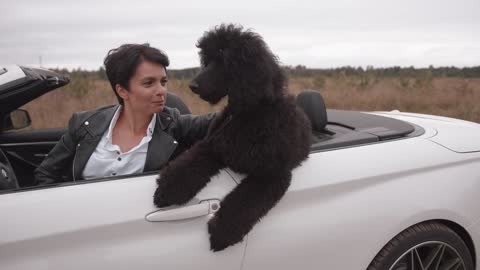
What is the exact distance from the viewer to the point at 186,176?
1.66 metres

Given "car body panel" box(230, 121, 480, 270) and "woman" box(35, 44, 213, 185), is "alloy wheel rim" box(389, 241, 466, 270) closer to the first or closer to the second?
"car body panel" box(230, 121, 480, 270)

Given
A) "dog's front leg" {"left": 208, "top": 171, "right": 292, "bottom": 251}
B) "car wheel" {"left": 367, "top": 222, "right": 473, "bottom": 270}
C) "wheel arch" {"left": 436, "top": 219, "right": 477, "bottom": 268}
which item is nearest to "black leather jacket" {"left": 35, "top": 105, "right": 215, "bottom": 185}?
"dog's front leg" {"left": 208, "top": 171, "right": 292, "bottom": 251}

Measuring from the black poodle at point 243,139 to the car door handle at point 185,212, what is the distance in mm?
27

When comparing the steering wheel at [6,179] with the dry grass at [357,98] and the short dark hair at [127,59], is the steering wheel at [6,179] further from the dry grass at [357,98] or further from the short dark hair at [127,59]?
the dry grass at [357,98]

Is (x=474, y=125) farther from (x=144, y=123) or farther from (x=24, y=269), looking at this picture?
(x=24, y=269)

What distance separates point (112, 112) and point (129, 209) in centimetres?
79

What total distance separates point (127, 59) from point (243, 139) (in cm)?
75

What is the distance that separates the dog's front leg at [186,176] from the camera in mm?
1585

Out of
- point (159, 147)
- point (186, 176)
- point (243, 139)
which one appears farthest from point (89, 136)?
point (243, 139)

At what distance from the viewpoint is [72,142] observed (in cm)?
211

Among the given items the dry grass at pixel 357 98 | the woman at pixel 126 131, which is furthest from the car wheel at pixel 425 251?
the dry grass at pixel 357 98

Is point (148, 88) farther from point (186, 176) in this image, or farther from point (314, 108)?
point (314, 108)

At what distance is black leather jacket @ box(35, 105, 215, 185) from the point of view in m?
2.00

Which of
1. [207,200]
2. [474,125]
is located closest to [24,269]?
[207,200]
